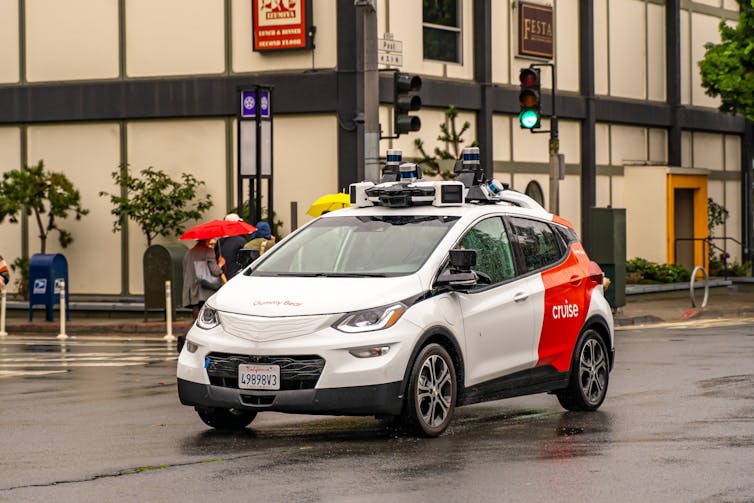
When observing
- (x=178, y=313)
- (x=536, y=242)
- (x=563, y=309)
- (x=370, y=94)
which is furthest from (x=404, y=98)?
(x=563, y=309)

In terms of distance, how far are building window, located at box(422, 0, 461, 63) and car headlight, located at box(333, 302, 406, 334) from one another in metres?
21.0

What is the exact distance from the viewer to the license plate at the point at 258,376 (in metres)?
10.9

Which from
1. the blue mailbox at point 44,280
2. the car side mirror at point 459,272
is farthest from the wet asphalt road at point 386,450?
the blue mailbox at point 44,280

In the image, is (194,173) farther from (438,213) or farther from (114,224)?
(438,213)

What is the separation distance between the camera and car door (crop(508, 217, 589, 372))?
12.5 metres

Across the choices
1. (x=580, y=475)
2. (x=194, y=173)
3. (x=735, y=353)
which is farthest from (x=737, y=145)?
(x=580, y=475)

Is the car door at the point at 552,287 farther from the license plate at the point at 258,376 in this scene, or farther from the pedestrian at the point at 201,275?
the pedestrian at the point at 201,275

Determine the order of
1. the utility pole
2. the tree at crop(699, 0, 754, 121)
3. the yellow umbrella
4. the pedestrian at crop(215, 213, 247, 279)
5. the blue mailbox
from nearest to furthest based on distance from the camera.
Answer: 1. the pedestrian at crop(215, 213, 247, 279)
2. the yellow umbrella
3. the utility pole
4. the blue mailbox
5. the tree at crop(699, 0, 754, 121)

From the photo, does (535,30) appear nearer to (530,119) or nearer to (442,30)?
(442,30)

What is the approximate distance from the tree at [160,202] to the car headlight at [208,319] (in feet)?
61.6

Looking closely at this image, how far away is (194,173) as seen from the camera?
30.8 metres

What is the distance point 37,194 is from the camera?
3039 cm

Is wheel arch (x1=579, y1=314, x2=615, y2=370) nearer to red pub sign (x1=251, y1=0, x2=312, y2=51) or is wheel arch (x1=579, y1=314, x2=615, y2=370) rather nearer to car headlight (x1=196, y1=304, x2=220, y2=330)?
car headlight (x1=196, y1=304, x2=220, y2=330)

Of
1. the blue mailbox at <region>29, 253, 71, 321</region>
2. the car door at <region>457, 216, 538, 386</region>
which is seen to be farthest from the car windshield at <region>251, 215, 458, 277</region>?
the blue mailbox at <region>29, 253, 71, 321</region>
